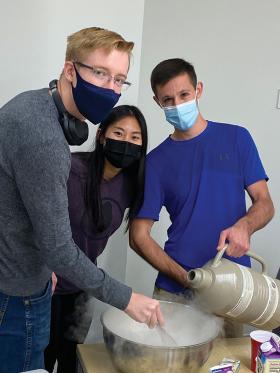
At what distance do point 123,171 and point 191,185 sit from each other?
268mm

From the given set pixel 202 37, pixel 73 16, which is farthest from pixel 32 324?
pixel 202 37

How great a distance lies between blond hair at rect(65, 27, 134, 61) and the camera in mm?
960

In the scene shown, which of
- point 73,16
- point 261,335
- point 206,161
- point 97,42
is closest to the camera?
point 97,42

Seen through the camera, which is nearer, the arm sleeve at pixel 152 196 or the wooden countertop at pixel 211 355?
the wooden countertop at pixel 211 355

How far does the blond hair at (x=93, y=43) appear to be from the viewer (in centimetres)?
96

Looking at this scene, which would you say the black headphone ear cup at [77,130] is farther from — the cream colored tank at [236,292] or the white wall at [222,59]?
the white wall at [222,59]

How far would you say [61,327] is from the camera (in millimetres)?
1662

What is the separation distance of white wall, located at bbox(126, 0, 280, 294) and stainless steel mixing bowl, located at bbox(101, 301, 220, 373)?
41.3 inches

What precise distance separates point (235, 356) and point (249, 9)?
68.2 inches

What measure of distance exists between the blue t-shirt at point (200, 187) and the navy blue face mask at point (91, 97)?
1.85ft

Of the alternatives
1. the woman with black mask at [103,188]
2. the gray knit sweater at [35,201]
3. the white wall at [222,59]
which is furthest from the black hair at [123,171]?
the white wall at [222,59]

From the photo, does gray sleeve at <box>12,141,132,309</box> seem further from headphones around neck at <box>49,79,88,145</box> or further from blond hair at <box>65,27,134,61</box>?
blond hair at <box>65,27,134,61</box>

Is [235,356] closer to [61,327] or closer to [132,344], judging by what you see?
[132,344]

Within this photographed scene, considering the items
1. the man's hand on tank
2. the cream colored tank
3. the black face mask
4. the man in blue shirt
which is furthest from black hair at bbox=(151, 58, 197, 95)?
the cream colored tank
